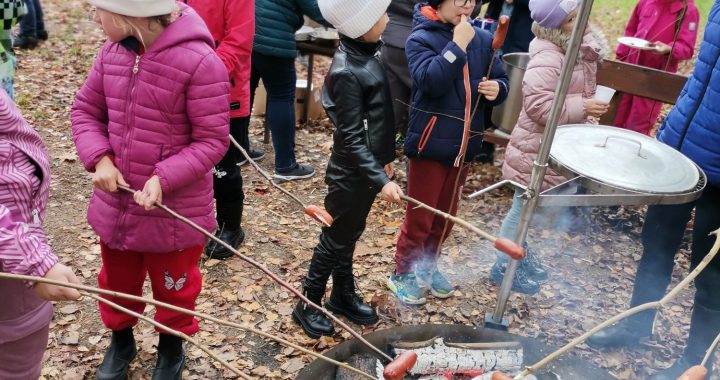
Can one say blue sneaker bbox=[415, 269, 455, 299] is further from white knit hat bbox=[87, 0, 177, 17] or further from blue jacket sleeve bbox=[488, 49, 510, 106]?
white knit hat bbox=[87, 0, 177, 17]

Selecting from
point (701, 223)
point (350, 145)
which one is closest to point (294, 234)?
point (350, 145)

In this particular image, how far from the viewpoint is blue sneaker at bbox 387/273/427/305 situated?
421cm

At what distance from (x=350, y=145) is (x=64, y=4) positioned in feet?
36.7

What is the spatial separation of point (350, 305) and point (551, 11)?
2399mm

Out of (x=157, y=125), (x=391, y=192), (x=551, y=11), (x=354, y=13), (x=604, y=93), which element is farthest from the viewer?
(x=604, y=93)

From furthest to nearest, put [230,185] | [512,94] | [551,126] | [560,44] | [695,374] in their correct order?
[512,94]
[230,185]
[560,44]
[551,126]
[695,374]

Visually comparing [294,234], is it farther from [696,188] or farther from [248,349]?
[696,188]

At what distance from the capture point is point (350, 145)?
3152 mm

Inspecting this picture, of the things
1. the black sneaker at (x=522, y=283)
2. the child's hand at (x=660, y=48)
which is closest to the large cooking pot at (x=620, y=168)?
the black sneaker at (x=522, y=283)

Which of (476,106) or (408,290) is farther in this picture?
(408,290)

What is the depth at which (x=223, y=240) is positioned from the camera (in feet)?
15.0

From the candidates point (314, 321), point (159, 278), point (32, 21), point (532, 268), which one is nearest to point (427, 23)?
point (314, 321)

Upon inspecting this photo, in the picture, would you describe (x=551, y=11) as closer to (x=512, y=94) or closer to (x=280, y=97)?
(x=512, y=94)

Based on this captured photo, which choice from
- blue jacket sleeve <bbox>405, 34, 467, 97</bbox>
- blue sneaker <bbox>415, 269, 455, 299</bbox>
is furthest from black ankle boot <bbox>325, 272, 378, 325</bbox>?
blue jacket sleeve <bbox>405, 34, 467, 97</bbox>
